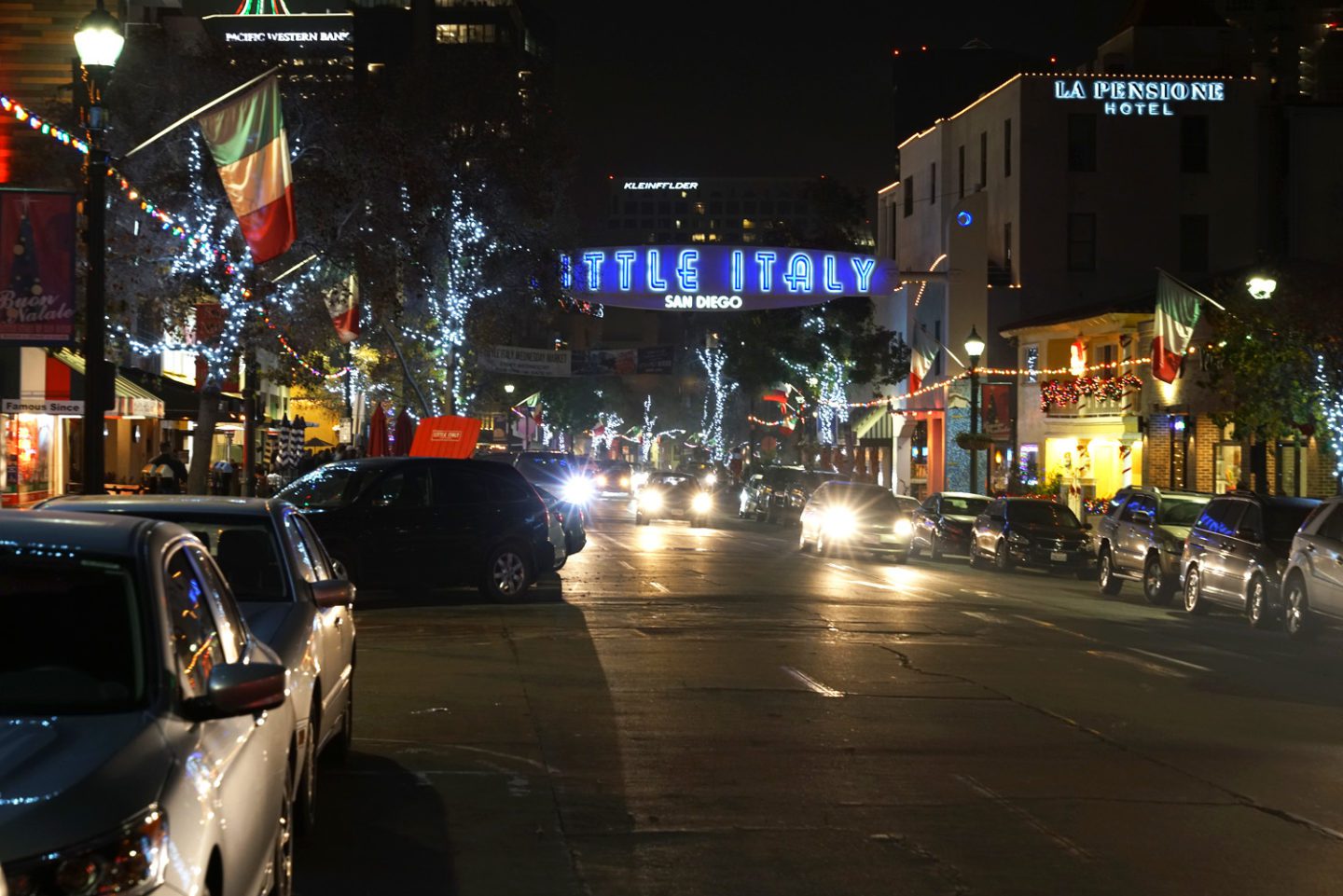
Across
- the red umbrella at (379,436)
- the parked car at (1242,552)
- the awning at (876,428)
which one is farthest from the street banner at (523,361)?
the parked car at (1242,552)

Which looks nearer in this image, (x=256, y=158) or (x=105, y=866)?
(x=105, y=866)

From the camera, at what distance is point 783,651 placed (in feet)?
55.5

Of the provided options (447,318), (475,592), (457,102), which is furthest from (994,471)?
(475,592)

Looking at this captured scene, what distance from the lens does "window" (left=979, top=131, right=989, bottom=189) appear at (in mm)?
58438

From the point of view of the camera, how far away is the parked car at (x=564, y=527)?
23766 millimetres

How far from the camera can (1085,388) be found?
160 ft

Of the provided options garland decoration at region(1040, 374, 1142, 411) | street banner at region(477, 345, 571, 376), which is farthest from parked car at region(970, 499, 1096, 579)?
street banner at region(477, 345, 571, 376)

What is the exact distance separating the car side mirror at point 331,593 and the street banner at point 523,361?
4996 centimetres

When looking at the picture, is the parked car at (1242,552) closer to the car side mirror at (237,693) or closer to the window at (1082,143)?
the car side mirror at (237,693)

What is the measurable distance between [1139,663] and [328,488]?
977 cm

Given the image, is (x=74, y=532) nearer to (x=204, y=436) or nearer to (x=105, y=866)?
(x=105, y=866)

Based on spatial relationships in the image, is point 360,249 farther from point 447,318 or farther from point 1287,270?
point 1287,270

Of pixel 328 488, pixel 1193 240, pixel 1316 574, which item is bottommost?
pixel 1316 574

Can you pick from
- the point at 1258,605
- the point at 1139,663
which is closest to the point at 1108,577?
the point at 1258,605
